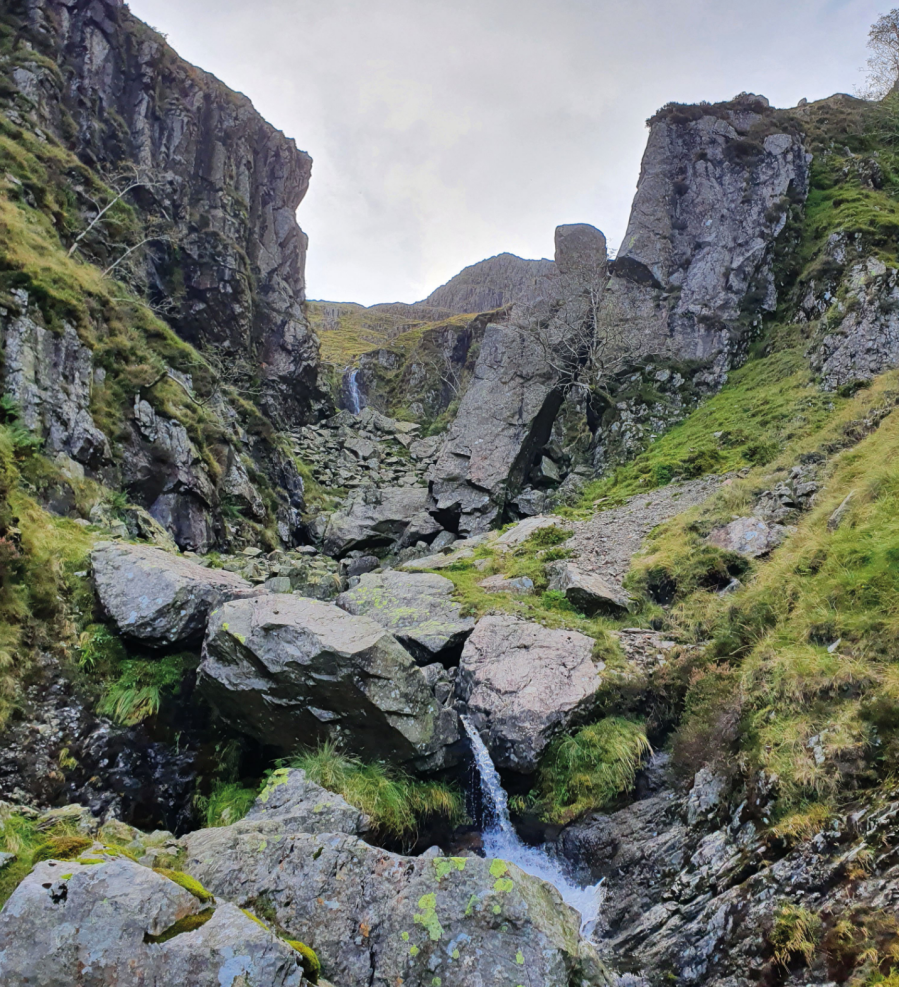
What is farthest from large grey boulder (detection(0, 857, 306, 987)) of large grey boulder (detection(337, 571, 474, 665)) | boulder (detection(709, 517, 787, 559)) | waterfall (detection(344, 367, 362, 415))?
waterfall (detection(344, 367, 362, 415))

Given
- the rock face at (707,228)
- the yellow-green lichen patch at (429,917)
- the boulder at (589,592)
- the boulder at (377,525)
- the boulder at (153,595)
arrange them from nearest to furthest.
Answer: the yellow-green lichen patch at (429,917)
the boulder at (153,595)
the boulder at (589,592)
the boulder at (377,525)
the rock face at (707,228)

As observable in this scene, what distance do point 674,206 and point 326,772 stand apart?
38.7 meters

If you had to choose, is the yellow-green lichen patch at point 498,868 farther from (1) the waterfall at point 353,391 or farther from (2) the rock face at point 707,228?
(1) the waterfall at point 353,391

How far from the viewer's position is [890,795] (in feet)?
18.0

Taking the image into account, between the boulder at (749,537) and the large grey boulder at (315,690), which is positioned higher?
the boulder at (749,537)

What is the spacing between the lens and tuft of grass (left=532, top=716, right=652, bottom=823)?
28.8 ft

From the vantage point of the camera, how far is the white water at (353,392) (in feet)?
191

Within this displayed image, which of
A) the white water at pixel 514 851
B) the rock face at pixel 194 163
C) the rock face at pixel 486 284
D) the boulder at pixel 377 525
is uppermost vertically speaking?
the rock face at pixel 486 284

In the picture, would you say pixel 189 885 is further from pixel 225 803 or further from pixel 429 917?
pixel 225 803

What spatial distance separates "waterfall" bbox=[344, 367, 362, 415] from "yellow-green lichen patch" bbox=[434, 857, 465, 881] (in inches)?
2107

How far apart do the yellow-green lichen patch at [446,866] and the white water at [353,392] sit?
2124 inches

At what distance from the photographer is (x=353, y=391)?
195 ft

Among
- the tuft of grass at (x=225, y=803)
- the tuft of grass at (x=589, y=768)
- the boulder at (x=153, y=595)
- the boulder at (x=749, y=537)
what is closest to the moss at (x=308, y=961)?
the tuft of grass at (x=225, y=803)

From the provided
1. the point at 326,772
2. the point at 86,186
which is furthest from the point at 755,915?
the point at 86,186
